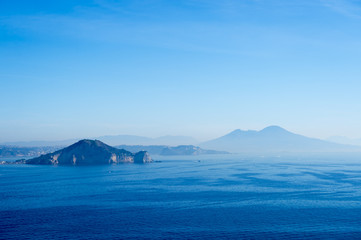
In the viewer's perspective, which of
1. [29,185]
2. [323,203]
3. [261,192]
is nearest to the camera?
[323,203]

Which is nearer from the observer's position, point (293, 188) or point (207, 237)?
point (207, 237)

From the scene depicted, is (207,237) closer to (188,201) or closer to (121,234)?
(121,234)

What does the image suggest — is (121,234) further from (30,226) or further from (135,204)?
(135,204)

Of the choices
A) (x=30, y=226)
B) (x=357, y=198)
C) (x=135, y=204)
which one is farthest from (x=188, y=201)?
(x=357, y=198)

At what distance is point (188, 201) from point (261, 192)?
91.3 ft

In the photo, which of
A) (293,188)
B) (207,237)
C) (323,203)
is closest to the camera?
(207,237)

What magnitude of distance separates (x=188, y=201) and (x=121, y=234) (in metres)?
33.2

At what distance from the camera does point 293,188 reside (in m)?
114

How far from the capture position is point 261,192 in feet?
346

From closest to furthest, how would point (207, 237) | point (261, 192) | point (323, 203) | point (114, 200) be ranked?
point (207, 237)
point (323, 203)
point (114, 200)
point (261, 192)

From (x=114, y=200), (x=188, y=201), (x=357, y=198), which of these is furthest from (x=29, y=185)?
(x=357, y=198)

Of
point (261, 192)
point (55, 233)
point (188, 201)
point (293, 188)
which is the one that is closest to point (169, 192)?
point (188, 201)

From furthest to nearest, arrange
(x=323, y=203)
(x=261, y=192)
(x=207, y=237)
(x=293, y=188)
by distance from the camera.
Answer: (x=293, y=188) < (x=261, y=192) < (x=323, y=203) < (x=207, y=237)

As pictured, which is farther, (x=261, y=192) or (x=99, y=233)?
(x=261, y=192)
